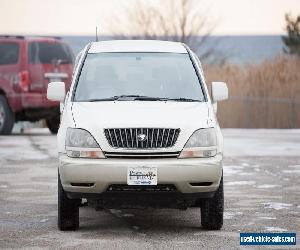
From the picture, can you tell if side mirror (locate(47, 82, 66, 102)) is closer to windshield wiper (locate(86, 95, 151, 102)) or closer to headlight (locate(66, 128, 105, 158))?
windshield wiper (locate(86, 95, 151, 102))

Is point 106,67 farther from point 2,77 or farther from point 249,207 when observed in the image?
point 2,77

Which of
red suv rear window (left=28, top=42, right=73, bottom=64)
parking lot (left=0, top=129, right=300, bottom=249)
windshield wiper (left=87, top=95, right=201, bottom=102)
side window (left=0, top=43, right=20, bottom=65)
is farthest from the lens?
side window (left=0, top=43, right=20, bottom=65)

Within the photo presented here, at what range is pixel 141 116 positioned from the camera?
9.41 m

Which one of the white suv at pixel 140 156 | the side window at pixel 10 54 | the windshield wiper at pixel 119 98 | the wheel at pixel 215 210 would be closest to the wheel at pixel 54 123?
the side window at pixel 10 54

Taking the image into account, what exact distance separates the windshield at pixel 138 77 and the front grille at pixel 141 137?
0.93m

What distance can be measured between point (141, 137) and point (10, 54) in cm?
1417

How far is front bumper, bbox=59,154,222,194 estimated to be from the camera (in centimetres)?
910

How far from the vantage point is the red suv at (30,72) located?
894 inches

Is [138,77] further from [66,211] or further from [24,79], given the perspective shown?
[24,79]

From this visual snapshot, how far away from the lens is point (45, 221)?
10.3 m

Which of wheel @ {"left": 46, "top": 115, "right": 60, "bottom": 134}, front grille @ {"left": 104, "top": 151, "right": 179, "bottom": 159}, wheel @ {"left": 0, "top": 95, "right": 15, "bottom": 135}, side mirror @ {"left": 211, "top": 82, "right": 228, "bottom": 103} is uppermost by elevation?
side mirror @ {"left": 211, "top": 82, "right": 228, "bottom": 103}

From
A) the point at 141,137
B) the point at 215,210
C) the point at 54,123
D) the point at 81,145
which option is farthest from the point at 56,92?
the point at 54,123

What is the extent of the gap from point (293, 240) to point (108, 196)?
1705 mm

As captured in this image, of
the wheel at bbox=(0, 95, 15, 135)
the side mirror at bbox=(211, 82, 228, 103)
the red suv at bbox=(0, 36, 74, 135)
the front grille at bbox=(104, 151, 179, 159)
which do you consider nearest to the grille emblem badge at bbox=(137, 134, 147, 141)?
the front grille at bbox=(104, 151, 179, 159)
